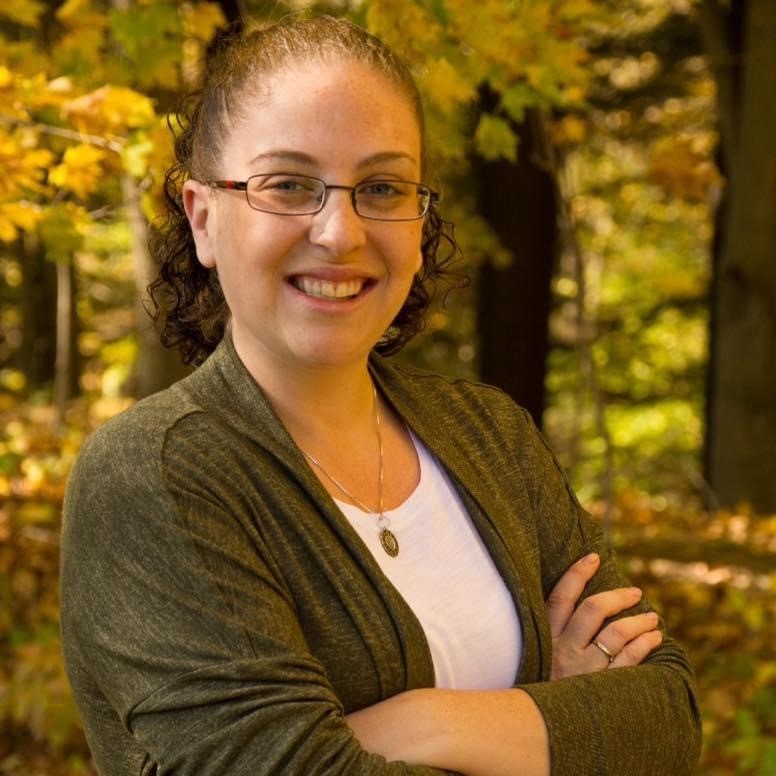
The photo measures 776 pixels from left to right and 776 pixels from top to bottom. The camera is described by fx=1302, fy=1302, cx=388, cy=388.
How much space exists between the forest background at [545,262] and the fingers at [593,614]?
1235 millimetres

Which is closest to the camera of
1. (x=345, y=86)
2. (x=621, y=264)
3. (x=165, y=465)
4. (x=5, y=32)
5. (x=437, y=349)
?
(x=165, y=465)

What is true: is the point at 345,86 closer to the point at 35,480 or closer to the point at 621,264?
the point at 35,480

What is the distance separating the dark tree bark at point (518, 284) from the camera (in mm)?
8367

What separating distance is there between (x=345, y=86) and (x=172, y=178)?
1.66 ft

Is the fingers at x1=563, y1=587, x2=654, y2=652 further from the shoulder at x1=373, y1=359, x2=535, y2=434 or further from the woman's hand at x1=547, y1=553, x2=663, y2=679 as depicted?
the shoulder at x1=373, y1=359, x2=535, y2=434

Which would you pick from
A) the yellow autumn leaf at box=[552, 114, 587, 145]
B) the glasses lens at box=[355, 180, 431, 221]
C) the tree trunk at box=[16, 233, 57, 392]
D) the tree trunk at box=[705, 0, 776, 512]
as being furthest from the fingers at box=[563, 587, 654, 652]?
the tree trunk at box=[16, 233, 57, 392]

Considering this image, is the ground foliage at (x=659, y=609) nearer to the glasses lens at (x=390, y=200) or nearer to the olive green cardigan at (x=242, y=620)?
the olive green cardigan at (x=242, y=620)

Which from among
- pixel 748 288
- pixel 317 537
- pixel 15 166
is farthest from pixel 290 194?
pixel 748 288

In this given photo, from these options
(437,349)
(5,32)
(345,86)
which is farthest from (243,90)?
(437,349)

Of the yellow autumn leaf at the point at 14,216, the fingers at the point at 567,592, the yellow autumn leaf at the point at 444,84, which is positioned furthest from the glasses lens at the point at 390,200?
the yellow autumn leaf at the point at 14,216

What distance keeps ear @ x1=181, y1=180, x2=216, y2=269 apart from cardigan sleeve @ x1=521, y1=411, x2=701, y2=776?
0.67m

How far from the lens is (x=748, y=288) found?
848 cm

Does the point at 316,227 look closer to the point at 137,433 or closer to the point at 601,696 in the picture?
the point at 137,433

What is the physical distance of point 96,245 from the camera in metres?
12.0
